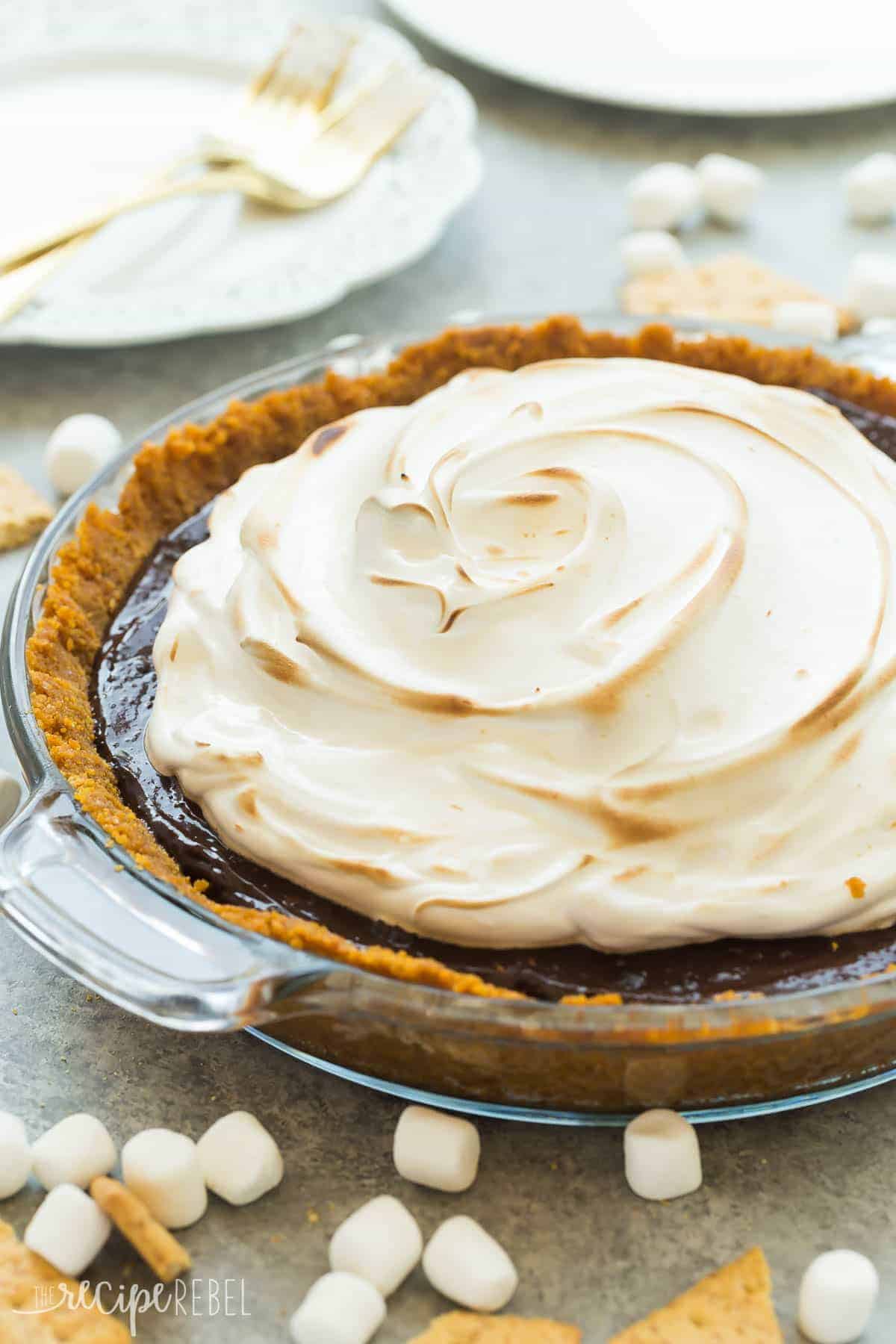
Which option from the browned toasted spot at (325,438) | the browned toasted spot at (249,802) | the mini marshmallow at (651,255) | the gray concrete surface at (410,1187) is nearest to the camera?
the gray concrete surface at (410,1187)

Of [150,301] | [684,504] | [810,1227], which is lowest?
[810,1227]

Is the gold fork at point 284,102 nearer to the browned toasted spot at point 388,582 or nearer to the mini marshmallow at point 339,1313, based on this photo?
the browned toasted spot at point 388,582

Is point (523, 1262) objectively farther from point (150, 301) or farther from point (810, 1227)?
point (150, 301)

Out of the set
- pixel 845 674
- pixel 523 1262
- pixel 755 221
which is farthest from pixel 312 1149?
pixel 755 221

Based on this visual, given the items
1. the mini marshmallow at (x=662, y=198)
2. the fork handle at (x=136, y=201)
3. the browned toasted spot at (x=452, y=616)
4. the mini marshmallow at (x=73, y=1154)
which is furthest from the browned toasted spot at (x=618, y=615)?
the mini marshmallow at (x=662, y=198)

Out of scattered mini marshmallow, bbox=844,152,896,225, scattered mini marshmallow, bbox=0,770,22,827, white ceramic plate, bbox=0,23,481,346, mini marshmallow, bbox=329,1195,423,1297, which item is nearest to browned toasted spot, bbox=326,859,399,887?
mini marshmallow, bbox=329,1195,423,1297

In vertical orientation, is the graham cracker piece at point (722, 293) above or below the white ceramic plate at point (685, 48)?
below

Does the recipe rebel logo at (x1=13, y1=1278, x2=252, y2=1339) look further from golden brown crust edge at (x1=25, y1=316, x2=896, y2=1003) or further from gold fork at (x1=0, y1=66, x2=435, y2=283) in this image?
gold fork at (x1=0, y1=66, x2=435, y2=283)
